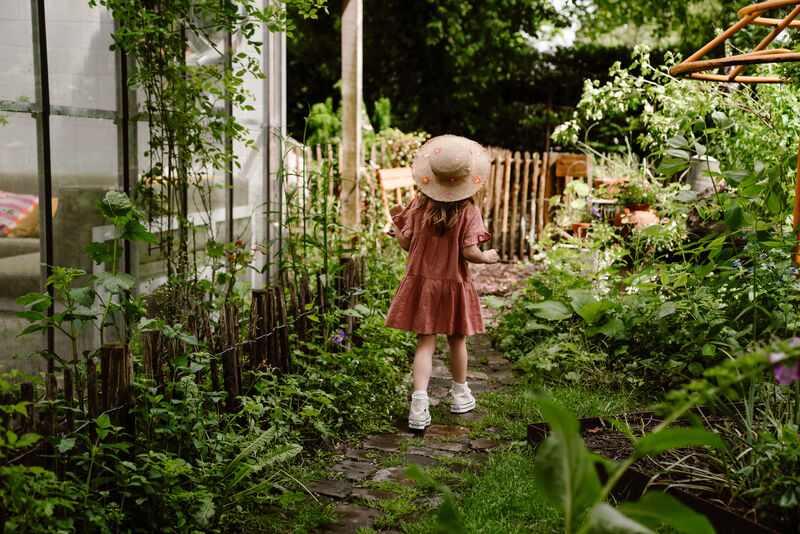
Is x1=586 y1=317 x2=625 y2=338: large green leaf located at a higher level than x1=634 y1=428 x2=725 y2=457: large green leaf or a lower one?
lower

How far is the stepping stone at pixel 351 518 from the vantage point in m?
2.50

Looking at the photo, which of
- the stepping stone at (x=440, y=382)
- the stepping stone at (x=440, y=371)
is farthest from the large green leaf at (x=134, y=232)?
the stepping stone at (x=440, y=371)

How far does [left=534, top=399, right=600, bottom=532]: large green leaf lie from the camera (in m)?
1.23

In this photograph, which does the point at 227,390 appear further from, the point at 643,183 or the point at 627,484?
the point at 643,183

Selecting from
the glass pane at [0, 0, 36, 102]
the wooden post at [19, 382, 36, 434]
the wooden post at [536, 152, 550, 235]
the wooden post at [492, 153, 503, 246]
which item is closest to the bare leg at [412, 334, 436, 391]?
the wooden post at [19, 382, 36, 434]

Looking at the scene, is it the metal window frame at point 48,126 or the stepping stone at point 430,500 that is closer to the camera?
the stepping stone at point 430,500

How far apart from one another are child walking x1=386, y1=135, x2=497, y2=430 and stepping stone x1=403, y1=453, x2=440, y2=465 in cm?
45

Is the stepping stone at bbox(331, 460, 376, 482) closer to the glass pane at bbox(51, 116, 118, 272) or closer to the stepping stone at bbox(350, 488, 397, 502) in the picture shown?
the stepping stone at bbox(350, 488, 397, 502)

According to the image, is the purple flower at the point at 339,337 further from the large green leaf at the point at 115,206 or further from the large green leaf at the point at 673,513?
the large green leaf at the point at 673,513

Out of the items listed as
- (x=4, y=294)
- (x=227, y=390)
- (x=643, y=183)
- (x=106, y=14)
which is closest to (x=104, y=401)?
(x=227, y=390)

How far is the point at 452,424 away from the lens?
3682mm

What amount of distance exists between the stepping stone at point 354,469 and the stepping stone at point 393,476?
0.15 ft

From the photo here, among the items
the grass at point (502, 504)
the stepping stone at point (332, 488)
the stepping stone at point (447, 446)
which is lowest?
the stepping stone at point (447, 446)

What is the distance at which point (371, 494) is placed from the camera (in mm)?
2797
